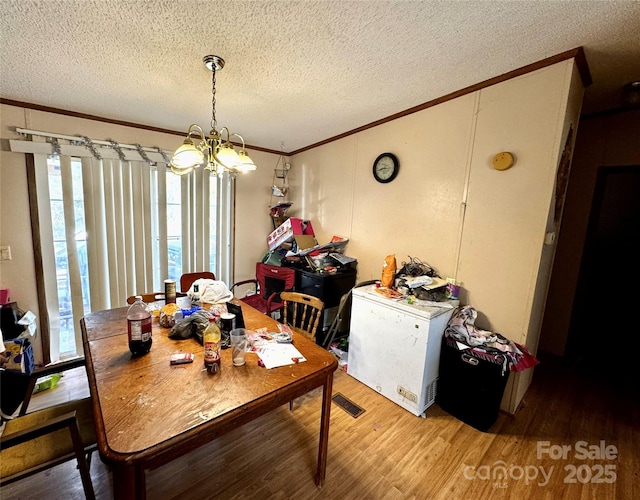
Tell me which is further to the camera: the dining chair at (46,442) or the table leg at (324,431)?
the table leg at (324,431)

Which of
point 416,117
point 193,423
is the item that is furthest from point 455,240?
point 193,423

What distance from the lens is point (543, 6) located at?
125 cm

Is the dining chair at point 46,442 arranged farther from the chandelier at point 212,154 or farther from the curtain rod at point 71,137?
the curtain rod at point 71,137

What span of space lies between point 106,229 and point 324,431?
108 inches

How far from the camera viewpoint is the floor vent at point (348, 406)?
6.50 feet

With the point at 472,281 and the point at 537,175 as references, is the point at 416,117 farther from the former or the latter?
the point at 472,281

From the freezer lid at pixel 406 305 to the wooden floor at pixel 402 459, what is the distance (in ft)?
1.75

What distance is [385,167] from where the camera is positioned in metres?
2.67

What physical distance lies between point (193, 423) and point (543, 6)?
2332mm

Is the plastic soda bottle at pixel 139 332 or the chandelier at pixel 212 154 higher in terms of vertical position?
the chandelier at pixel 212 154

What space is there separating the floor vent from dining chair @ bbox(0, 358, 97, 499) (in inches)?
58.5

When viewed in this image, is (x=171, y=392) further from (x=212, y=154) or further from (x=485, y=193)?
(x=485, y=193)

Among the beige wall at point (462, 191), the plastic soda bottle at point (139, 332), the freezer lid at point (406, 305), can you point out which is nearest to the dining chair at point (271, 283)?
the beige wall at point (462, 191)

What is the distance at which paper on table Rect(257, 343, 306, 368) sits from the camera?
1307mm
